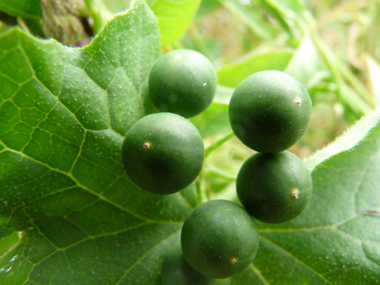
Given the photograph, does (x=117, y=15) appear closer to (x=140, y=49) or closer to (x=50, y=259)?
(x=140, y=49)

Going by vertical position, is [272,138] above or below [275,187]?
above

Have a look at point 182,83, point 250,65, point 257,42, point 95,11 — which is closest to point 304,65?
point 250,65

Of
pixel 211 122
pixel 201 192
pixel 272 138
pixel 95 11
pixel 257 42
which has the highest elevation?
pixel 95 11

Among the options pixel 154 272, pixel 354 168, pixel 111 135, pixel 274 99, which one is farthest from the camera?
pixel 354 168

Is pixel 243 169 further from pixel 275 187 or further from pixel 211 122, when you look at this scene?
pixel 211 122

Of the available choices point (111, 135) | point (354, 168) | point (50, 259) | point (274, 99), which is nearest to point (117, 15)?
point (111, 135)

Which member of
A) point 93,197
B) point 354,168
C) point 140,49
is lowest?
point 354,168
